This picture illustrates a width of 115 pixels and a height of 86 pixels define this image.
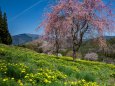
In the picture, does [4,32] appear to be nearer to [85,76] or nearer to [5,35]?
[5,35]

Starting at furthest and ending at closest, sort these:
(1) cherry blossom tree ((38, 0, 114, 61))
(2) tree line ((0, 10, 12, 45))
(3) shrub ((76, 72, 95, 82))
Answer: (2) tree line ((0, 10, 12, 45))
(1) cherry blossom tree ((38, 0, 114, 61))
(3) shrub ((76, 72, 95, 82))

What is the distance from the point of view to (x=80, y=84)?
→ 9.46 m

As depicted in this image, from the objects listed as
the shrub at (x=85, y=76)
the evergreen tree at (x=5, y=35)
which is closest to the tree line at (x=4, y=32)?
the evergreen tree at (x=5, y=35)

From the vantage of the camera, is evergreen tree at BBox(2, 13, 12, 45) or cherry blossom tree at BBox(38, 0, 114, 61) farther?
evergreen tree at BBox(2, 13, 12, 45)

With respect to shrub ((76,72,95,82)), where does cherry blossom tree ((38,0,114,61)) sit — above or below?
above

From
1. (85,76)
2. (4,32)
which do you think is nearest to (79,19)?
(85,76)

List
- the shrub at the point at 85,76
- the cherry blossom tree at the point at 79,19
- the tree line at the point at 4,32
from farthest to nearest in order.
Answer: the tree line at the point at 4,32 < the cherry blossom tree at the point at 79,19 < the shrub at the point at 85,76

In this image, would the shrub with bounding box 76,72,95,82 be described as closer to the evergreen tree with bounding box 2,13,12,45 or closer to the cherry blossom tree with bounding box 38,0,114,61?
the cherry blossom tree with bounding box 38,0,114,61

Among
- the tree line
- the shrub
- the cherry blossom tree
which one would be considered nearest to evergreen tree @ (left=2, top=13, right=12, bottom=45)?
the tree line

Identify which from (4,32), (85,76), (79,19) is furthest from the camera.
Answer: (4,32)

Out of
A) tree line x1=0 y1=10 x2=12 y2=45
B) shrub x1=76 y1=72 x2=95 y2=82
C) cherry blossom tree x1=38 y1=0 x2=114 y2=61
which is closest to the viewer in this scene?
shrub x1=76 y1=72 x2=95 y2=82

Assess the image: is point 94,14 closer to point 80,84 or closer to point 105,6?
point 105,6

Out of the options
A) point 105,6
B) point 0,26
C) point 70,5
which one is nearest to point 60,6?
point 70,5

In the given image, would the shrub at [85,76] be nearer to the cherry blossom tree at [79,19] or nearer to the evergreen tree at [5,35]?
the cherry blossom tree at [79,19]
